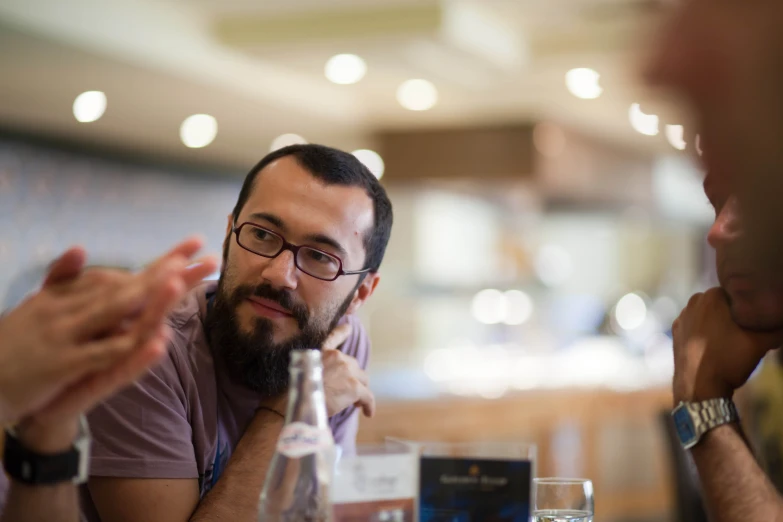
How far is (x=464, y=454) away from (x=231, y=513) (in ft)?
1.14

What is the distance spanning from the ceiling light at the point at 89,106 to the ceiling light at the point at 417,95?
1.68 m

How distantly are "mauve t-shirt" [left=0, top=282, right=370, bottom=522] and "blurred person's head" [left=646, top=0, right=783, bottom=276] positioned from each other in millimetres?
890

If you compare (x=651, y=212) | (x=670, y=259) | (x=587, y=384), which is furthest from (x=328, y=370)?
(x=670, y=259)

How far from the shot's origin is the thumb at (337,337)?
5.53 feet

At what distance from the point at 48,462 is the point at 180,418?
0.40 m

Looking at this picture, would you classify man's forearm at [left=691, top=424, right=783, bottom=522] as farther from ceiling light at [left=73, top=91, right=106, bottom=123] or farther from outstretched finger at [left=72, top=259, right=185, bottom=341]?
ceiling light at [left=73, top=91, right=106, bottom=123]

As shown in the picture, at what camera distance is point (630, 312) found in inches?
328

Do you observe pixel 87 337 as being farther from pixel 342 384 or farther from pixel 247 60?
pixel 247 60

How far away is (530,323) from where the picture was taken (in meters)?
8.00

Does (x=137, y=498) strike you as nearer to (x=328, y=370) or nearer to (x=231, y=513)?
(x=231, y=513)

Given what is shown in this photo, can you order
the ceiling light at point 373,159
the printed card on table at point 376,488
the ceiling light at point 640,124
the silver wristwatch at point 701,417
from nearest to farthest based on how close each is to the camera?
the printed card on table at point 376,488 → the silver wristwatch at point 701,417 → the ceiling light at point 640,124 → the ceiling light at point 373,159

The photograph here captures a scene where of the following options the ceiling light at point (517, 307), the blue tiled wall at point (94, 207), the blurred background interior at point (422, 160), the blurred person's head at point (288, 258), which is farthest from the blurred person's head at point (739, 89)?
the ceiling light at point (517, 307)

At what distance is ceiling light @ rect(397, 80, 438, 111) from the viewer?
17.7ft

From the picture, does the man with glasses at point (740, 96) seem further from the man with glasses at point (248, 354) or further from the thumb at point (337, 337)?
the thumb at point (337, 337)
